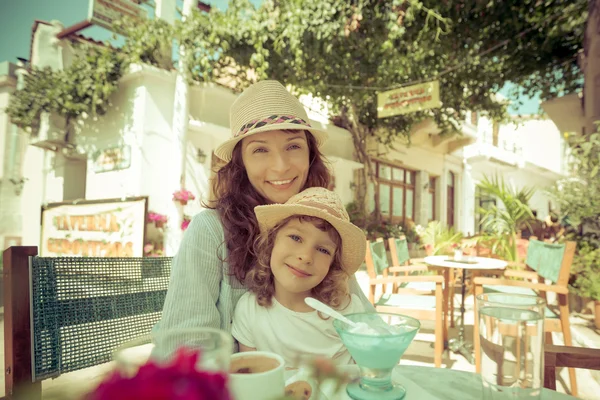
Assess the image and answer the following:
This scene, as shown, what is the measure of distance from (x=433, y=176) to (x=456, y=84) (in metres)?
8.69

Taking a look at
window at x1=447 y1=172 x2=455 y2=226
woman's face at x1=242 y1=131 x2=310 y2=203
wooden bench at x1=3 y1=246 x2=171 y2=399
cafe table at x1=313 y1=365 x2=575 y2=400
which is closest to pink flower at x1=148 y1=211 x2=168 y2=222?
wooden bench at x1=3 y1=246 x2=171 y2=399

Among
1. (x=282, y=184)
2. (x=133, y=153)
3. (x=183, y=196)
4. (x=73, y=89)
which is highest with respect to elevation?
(x=73, y=89)

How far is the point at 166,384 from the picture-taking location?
0.83 feet

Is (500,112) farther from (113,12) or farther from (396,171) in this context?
(113,12)

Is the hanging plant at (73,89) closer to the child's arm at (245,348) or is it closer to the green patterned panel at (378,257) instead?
the green patterned panel at (378,257)

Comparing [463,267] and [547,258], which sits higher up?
[547,258]

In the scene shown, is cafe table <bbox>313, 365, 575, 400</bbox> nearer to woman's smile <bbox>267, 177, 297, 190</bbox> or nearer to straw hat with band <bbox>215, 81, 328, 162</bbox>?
woman's smile <bbox>267, 177, 297, 190</bbox>

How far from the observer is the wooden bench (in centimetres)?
115

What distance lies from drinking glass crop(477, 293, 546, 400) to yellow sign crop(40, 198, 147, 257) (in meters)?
6.21

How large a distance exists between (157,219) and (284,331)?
602 cm

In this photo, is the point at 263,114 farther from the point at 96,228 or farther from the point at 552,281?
the point at 96,228

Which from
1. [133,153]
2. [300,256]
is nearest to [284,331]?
[300,256]

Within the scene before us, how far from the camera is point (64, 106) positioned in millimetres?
7727

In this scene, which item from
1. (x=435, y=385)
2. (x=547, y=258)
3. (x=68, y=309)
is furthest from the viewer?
(x=547, y=258)
